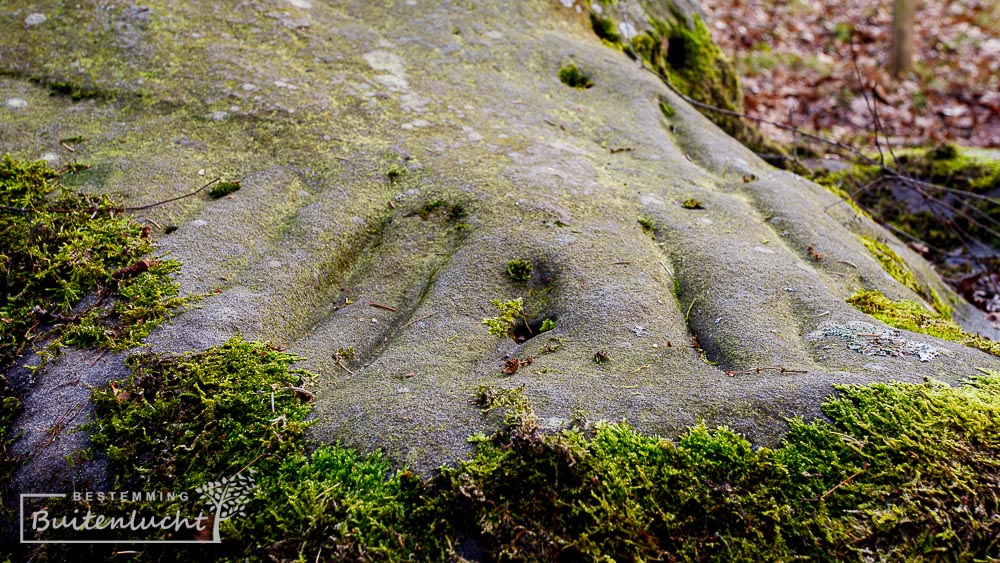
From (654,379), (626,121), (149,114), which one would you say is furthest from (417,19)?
(654,379)

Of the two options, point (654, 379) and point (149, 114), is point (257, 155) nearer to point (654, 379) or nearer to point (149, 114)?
point (149, 114)

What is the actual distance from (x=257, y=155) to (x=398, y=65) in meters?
1.46

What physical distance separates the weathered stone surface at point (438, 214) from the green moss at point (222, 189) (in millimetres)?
86

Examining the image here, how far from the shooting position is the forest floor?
10047 millimetres

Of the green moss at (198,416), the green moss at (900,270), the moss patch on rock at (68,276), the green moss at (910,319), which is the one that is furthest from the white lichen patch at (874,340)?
the moss patch on rock at (68,276)

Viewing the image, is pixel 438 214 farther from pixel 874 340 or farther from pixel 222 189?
pixel 874 340

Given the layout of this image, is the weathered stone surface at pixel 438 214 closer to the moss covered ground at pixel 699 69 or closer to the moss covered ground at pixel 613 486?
the moss covered ground at pixel 613 486

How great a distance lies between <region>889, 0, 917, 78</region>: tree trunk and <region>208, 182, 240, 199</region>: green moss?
12.5 m

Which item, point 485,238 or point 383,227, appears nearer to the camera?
point 485,238

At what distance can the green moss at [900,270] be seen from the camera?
4312 millimetres

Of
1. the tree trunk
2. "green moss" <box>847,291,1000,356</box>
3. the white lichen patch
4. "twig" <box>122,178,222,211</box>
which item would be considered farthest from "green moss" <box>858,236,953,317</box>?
the tree trunk

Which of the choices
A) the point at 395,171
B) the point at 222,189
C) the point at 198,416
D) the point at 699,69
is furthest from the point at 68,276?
the point at 699,69

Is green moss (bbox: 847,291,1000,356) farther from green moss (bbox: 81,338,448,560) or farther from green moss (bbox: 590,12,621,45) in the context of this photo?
green moss (bbox: 590,12,621,45)

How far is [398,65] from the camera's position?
4.84 metres
